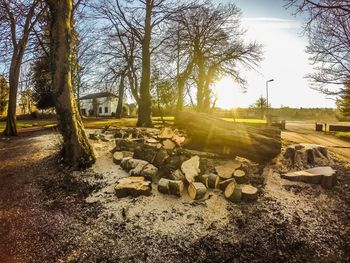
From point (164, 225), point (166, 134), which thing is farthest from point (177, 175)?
point (166, 134)

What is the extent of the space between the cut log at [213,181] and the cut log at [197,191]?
31 centimetres

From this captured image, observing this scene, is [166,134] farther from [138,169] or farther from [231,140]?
[138,169]

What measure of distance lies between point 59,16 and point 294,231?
244 inches

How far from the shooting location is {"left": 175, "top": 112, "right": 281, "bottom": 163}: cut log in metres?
6.43

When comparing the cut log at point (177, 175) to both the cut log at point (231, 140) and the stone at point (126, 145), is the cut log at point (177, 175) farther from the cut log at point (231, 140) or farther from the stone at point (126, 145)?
the cut log at point (231, 140)

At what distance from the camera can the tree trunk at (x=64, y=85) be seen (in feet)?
18.4

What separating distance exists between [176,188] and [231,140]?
105 inches

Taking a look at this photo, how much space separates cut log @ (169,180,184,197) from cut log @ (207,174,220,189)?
0.61 metres

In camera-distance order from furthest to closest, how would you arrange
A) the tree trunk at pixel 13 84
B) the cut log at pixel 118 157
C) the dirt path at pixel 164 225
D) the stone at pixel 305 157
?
the tree trunk at pixel 13 84
the stone at pixel 305 157
the cut log at pixel 118 157
the dirt path at pixel 164 225

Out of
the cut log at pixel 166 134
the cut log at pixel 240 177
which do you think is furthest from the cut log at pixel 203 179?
the cut log at pixel 166 134

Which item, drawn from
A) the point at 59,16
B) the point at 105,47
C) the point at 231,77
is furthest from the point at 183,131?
the point at 231,77

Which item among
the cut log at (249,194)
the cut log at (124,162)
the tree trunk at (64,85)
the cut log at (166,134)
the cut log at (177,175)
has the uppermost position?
the tree trunk at (64,85)

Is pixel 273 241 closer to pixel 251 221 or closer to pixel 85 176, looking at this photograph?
pixel 251 221

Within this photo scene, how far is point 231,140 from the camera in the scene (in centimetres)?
652
